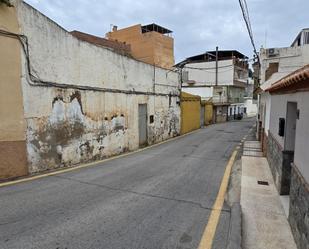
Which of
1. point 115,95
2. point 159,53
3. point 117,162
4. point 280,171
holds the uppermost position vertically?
point 159,53

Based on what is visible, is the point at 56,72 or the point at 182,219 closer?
the point at 182,219

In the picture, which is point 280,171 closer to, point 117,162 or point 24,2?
point 117,162

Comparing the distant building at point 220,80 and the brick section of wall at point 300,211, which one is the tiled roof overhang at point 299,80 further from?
the distant building at point 220,80

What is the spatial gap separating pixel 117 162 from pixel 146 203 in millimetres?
4222

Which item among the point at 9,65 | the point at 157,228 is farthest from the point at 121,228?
the point at 9,65

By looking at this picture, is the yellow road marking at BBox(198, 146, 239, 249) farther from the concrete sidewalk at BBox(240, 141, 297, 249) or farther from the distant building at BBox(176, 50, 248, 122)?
the distant building at BBox(176, 50, 248, 122)

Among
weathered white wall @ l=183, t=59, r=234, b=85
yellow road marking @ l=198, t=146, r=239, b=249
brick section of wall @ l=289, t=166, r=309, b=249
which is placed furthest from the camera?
weathered white wall @ l=183, t=59, r=234, b=85

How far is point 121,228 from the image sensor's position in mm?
3682

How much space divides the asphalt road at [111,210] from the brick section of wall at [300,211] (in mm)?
954

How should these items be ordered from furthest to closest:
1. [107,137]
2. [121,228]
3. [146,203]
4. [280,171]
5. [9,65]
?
[107,137]
[9,65]
[280,171]
[146,203]
[121,228]

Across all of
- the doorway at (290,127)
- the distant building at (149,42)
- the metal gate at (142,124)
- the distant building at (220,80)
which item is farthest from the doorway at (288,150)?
the distant building at (220,80)

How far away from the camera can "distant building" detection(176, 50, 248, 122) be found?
35.7 meters

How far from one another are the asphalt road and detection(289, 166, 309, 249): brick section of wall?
3.13 ft

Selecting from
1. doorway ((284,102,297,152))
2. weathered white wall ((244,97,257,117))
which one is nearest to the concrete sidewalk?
doorway ((284,102,297,152))
